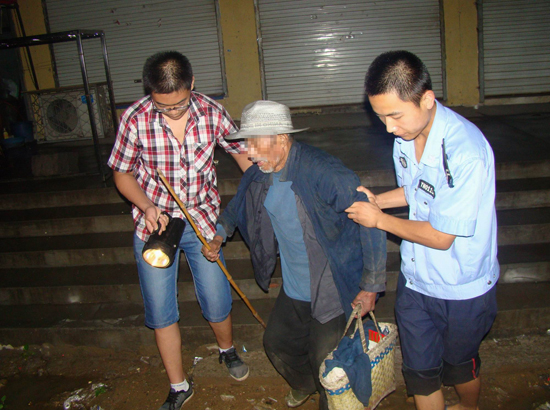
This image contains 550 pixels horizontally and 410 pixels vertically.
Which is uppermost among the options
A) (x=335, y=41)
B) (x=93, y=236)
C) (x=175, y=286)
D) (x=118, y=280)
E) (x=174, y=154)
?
(x=335, y=41)

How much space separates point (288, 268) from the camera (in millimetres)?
2898

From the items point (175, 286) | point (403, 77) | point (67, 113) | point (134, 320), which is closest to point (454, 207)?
point (403, 77)

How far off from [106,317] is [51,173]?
3.37 m

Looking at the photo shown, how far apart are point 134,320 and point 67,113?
8.19 meters

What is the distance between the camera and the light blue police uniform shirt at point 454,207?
81.2 inches

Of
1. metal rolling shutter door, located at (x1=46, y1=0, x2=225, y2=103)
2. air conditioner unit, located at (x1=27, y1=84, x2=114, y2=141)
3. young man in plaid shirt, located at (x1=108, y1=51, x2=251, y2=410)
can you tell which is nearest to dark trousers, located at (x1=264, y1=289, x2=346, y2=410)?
young man in plaid shirt, located at (x1=108, y1=51, x2=251, y2=410)

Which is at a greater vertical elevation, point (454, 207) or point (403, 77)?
point (403, 77)

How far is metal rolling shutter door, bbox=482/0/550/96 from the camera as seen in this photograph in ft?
32.9

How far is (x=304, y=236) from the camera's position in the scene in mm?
2678

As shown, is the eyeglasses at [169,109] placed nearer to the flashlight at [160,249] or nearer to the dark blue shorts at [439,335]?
the flashlight at [160,249]

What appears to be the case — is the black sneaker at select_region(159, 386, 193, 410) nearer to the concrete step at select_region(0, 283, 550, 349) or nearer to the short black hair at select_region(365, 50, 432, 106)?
the concrete step at select_region(0, 283, 550, 349)

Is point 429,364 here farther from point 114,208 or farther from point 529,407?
point 114,208

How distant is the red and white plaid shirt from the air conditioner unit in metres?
8.60

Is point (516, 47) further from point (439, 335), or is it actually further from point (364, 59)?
point (439, 335)
